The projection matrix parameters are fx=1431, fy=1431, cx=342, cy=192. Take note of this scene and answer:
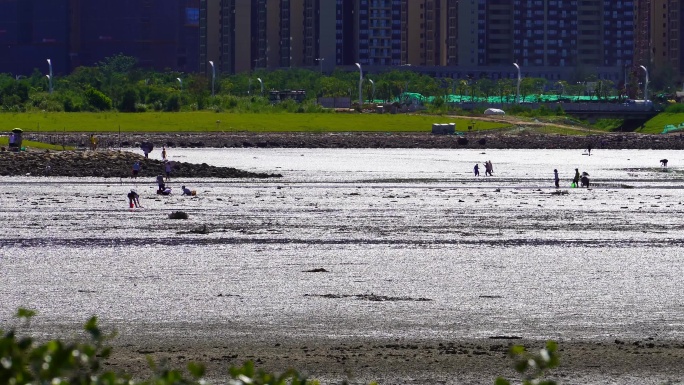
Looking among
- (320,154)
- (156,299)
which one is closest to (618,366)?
(156,299)

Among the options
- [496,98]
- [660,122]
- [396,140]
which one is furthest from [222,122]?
[496,98]

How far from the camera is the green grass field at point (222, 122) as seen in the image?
129125 millimetres

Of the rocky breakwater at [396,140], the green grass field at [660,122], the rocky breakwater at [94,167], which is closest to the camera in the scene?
the rocky breakwater at [94,167]

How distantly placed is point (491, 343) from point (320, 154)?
3216 inches

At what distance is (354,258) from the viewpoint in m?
32.3

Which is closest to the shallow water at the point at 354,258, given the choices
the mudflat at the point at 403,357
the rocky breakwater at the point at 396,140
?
the mudflat at the point at 403,357

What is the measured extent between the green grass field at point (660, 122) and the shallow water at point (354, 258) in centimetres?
9195

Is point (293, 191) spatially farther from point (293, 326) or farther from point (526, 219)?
point (293, 326)

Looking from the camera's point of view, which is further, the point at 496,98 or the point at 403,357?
the point at 496,98

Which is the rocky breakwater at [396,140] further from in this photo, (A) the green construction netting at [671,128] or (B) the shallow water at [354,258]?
(B) the shallow water at [354,258]

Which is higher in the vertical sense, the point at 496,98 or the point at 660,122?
the point at 496,98

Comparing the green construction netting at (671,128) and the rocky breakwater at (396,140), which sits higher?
the green construction netting at (671,128)

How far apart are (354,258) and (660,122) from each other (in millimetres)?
124875

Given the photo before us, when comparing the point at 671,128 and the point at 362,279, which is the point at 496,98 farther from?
the point at 362,279
